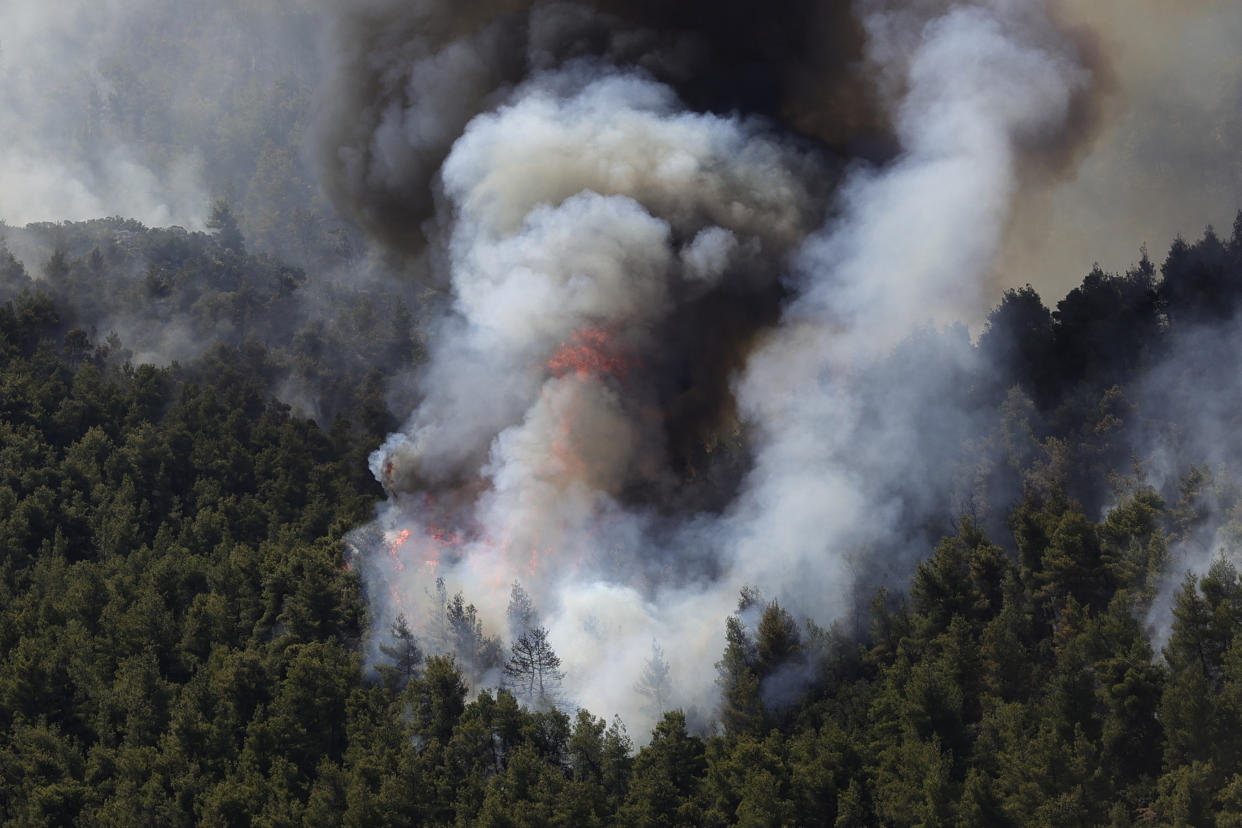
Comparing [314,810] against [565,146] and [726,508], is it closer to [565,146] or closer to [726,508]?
[726,508]

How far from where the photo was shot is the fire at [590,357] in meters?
71.9

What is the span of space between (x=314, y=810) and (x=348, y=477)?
40.3 meters

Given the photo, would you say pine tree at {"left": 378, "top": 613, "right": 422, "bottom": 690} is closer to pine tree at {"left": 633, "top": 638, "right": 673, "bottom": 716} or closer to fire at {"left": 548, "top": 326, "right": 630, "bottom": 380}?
pine tree at {"left": 633, "top": 638, "right": 673, "bottom": 716}

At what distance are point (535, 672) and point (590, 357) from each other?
53.2ft

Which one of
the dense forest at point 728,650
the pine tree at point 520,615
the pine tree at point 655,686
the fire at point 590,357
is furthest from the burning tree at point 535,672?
the fire at point 590,357

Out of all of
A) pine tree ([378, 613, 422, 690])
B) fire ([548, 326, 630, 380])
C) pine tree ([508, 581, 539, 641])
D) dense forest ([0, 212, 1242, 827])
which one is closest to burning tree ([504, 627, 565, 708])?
dense forest ([0, 212, 1242, 827])

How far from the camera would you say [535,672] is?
205 feet

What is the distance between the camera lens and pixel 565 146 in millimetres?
76000

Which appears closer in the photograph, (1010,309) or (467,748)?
(467,748)

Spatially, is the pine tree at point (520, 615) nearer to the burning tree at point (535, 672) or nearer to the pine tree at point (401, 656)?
the burning tree at point (535, 672)

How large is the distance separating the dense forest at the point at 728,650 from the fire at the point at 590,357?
12808 millimetres

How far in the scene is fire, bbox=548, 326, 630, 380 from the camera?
71.9m

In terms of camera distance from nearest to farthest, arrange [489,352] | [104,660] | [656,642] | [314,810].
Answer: [314,810] → [656,642] → [104,660] → [489,352]

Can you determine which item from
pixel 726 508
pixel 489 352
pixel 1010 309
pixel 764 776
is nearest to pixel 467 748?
pixel 764 776
